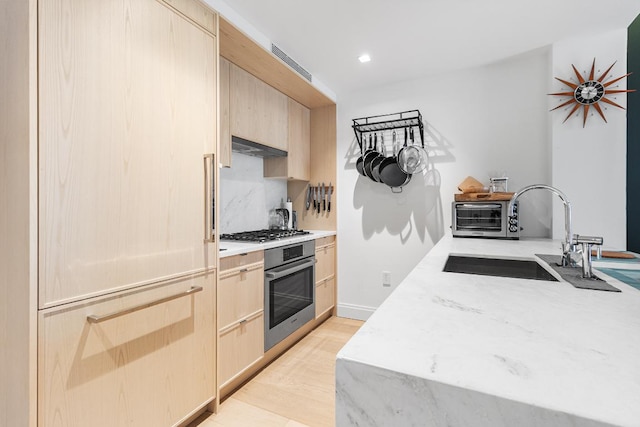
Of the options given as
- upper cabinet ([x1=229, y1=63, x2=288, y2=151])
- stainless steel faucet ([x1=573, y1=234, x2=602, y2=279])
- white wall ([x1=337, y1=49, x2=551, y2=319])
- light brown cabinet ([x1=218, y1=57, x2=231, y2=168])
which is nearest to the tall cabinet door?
light brown cabinet ([x1=218, y1=57, x2=231, y2=168])

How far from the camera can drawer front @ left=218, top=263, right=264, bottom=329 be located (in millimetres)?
1805

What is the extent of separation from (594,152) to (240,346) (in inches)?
109

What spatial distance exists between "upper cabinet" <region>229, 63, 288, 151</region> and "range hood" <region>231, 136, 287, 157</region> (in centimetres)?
3

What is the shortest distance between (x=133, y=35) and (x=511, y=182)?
→ 2.73 meters

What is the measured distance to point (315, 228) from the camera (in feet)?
10.9

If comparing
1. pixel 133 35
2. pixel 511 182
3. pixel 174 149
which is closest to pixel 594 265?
pixel 511 182

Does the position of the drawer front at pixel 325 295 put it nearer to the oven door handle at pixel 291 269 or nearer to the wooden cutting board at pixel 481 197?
the oven door handle at pixel 291 269

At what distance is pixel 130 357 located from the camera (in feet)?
4.21

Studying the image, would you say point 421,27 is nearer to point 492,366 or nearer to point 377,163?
point 377,163

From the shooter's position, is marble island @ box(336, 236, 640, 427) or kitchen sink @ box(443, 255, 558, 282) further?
kitchen sink @ box(443, 255, 558, 282)

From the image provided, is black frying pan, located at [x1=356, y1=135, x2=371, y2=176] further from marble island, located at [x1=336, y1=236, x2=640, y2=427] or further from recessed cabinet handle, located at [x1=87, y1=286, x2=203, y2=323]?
marble island, located at [x1=336, y1=236, x2=640, y2=427]

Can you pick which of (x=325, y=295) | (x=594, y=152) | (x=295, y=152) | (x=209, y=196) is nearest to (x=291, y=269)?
(x=325, y=295)

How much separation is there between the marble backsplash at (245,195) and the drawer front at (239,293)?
67 cm

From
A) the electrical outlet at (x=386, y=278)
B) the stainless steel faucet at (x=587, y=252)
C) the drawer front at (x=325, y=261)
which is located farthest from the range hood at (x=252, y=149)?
the stainless steel faucet at (x=587, y=252)
